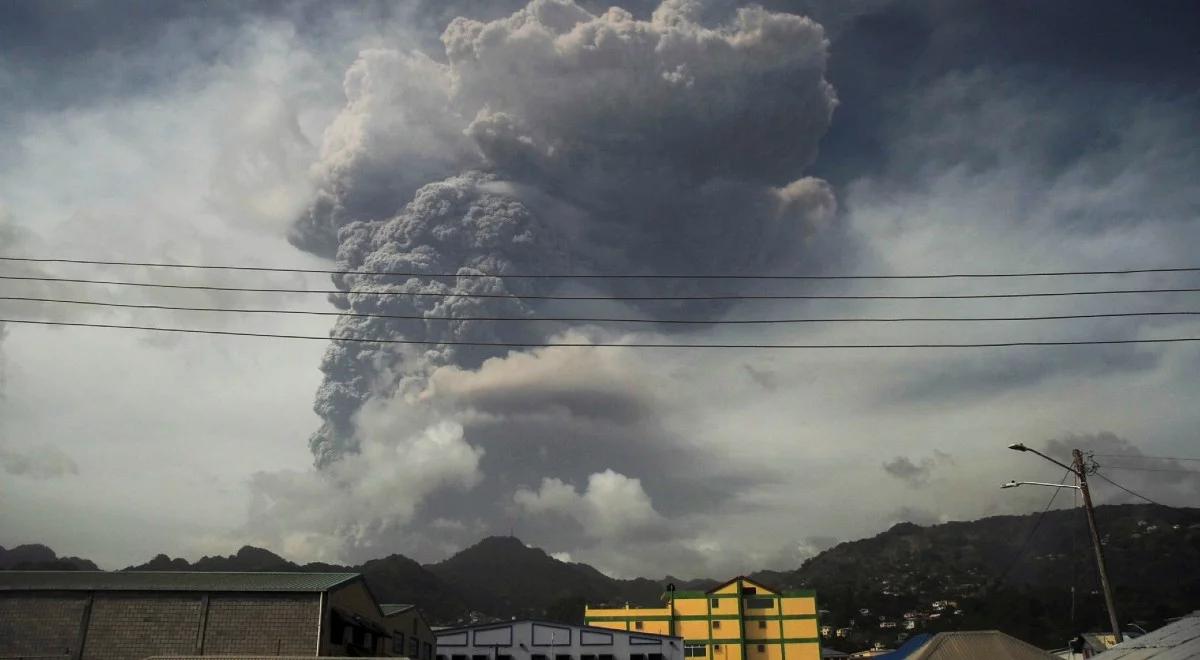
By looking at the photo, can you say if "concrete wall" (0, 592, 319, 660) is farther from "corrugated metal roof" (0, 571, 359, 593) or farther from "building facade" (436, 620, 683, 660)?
"building facade" (436, 620, 683, 660)

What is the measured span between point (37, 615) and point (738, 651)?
2753 inches

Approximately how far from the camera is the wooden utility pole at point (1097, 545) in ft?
95.3

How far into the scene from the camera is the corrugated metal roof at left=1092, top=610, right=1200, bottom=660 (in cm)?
2021

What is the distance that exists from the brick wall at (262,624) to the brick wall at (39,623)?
24.0ft

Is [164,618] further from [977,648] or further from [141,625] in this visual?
[977,648]

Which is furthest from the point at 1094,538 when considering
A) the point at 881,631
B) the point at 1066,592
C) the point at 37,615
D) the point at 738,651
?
the point at 1066,592

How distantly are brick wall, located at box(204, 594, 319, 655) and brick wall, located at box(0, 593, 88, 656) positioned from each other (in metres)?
7.30

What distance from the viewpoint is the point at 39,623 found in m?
42.2

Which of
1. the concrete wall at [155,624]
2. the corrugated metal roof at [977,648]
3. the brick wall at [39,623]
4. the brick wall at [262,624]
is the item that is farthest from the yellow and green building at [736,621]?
the brick wall at [39,623]

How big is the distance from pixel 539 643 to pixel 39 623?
41.1 metres

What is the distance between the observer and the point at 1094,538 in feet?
102

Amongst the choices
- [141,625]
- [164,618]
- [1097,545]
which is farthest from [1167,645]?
[141,625]

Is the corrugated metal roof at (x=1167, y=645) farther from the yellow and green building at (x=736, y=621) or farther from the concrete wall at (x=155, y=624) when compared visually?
the yellow and green building at (x=736, y=621)

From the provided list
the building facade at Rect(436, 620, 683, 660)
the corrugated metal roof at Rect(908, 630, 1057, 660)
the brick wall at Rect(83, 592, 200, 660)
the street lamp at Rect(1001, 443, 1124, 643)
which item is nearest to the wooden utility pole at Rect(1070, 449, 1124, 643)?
the street lamp at Rect(1001, 443, 1124, 643)
